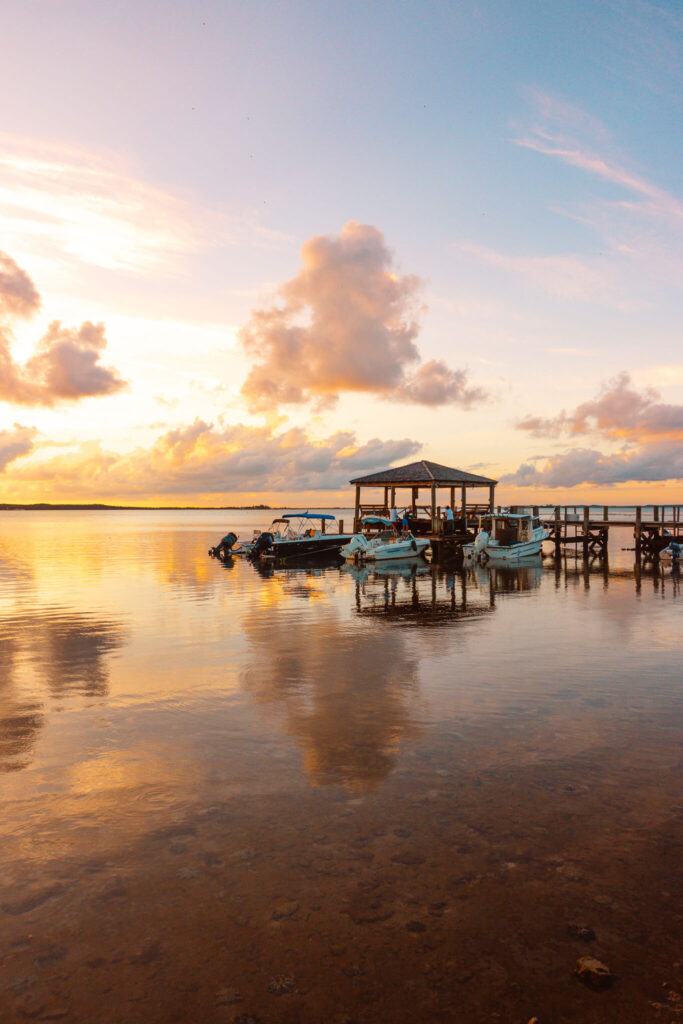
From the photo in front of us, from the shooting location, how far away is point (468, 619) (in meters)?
20.9

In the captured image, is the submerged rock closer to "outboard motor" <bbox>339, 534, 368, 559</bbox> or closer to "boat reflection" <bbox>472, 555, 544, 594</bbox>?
"boat reflection" <bbox>472, 555, 544, 594</bbox>

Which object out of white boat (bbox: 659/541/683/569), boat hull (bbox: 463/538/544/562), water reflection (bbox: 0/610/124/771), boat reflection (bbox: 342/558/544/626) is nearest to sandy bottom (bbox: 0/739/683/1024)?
water reflection (bbox: 0/610/124/771)

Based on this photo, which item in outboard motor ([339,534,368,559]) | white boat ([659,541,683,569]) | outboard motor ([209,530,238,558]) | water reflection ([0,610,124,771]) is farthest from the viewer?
outboard motor ([209,530,238,558])

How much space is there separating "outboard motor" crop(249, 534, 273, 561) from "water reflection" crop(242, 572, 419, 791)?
89.9 feet

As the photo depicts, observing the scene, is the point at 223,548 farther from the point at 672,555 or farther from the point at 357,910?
the point at 357,910

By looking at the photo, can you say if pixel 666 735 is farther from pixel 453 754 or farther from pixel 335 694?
pixel 335 694

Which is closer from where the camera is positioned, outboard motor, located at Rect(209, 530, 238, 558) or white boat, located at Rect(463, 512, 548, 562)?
white boat, located at Rect(463, 512, 548, 562)

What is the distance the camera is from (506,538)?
49.8 meters

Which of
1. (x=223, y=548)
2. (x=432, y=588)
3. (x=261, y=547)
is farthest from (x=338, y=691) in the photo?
(x=223, y=548)

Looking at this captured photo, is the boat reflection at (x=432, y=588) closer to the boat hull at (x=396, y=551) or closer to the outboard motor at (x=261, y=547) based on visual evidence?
the boat hull at (x=396, y=551)

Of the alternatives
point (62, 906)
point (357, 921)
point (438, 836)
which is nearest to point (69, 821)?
point (62, 906)

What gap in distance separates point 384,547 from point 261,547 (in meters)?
10.1

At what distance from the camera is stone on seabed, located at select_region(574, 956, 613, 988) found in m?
4.62

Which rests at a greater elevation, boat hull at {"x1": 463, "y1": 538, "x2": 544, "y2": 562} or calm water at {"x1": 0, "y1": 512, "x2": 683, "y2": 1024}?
boat hull at {"x1": 463, "y1": 538, "x2": 544, "y2": 562}
